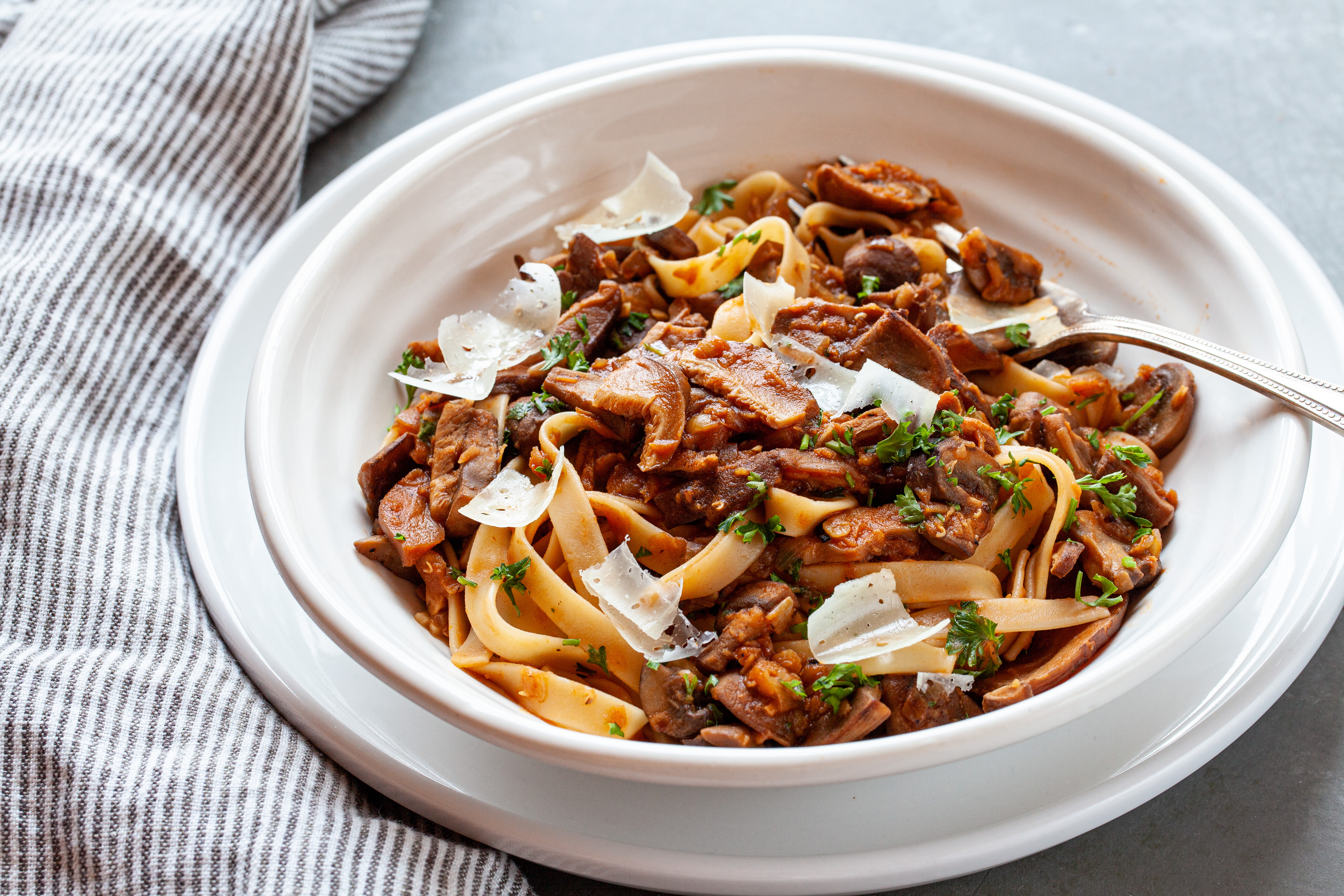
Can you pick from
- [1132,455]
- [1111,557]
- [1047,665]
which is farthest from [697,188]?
[1047,665]

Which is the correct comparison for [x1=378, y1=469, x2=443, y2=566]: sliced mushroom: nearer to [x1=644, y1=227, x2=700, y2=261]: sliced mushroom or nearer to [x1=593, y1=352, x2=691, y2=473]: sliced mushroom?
[x1=593, y1=352, x2=691, y2=473]: sliced mushroom

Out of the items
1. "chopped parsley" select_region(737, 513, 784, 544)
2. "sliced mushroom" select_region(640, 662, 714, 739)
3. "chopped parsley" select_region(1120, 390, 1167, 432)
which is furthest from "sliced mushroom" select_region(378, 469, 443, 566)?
"chopped parsley" select_region(1120, 390, 1167, 432)

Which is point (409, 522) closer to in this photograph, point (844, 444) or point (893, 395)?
point (844, 444)

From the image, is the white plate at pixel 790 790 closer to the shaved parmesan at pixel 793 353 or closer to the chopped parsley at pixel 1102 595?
the chopped parsley at pixel 1102 595

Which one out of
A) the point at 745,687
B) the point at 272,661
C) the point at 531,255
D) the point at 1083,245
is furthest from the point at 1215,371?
the point at 272,661

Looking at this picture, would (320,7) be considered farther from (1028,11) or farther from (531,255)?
(1028,11)
